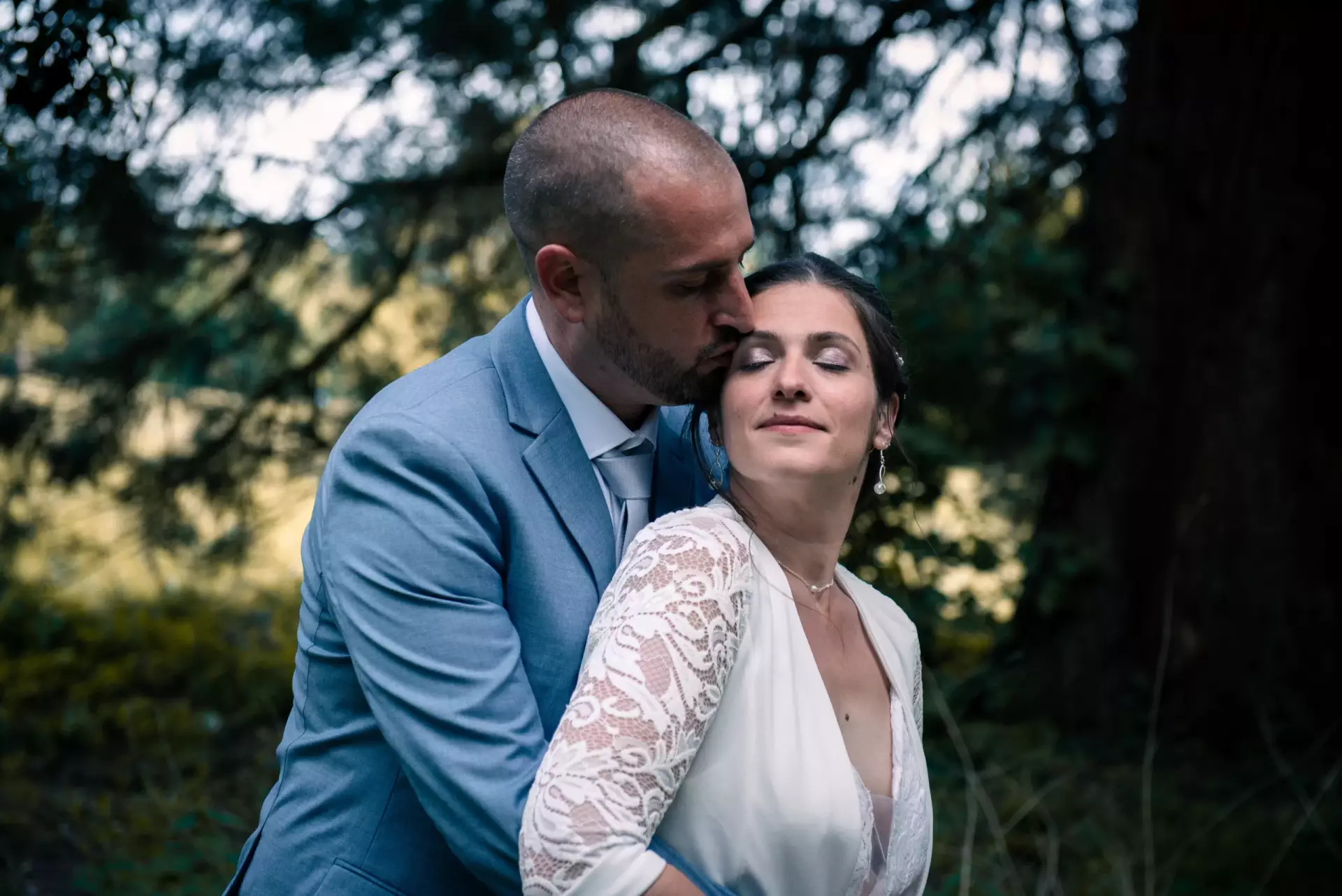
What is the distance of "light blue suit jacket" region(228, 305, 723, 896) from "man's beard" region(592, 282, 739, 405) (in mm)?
134

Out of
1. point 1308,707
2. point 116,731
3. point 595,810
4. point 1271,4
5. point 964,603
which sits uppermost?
point 1271,4

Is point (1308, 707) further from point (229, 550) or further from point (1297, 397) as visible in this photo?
point (229, 550)

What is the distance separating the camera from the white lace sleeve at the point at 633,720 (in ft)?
5.71

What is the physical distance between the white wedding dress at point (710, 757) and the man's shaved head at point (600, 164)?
55cm

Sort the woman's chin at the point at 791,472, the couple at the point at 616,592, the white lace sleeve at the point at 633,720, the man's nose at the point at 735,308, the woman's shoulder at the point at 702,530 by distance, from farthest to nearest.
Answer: the man's nose at the point at 735,308 → the woman's chin at the point at 791,472 → the woman's shoulder at the point at 702,530 → the couple at the point at 616,592 → the white lace sleeve at the point at 633,720

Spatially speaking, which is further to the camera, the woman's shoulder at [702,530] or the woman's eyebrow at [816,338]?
the woman's eyebrow at [816,338]

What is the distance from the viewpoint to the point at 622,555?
7.47 feet

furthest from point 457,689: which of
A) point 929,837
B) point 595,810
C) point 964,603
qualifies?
point 964,603

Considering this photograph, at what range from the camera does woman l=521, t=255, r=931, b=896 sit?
5.85 ft

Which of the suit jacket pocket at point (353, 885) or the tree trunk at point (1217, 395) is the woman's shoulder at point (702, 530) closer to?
the suit jacket pocket at point (353, 885)

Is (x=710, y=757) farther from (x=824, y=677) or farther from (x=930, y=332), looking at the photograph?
(x=930, y=332)

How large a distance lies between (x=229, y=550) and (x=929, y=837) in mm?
5329

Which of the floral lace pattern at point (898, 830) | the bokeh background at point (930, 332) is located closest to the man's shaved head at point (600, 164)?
the floral lace pattern at point (898, 830)

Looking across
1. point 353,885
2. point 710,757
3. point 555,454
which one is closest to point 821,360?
point 555,454
